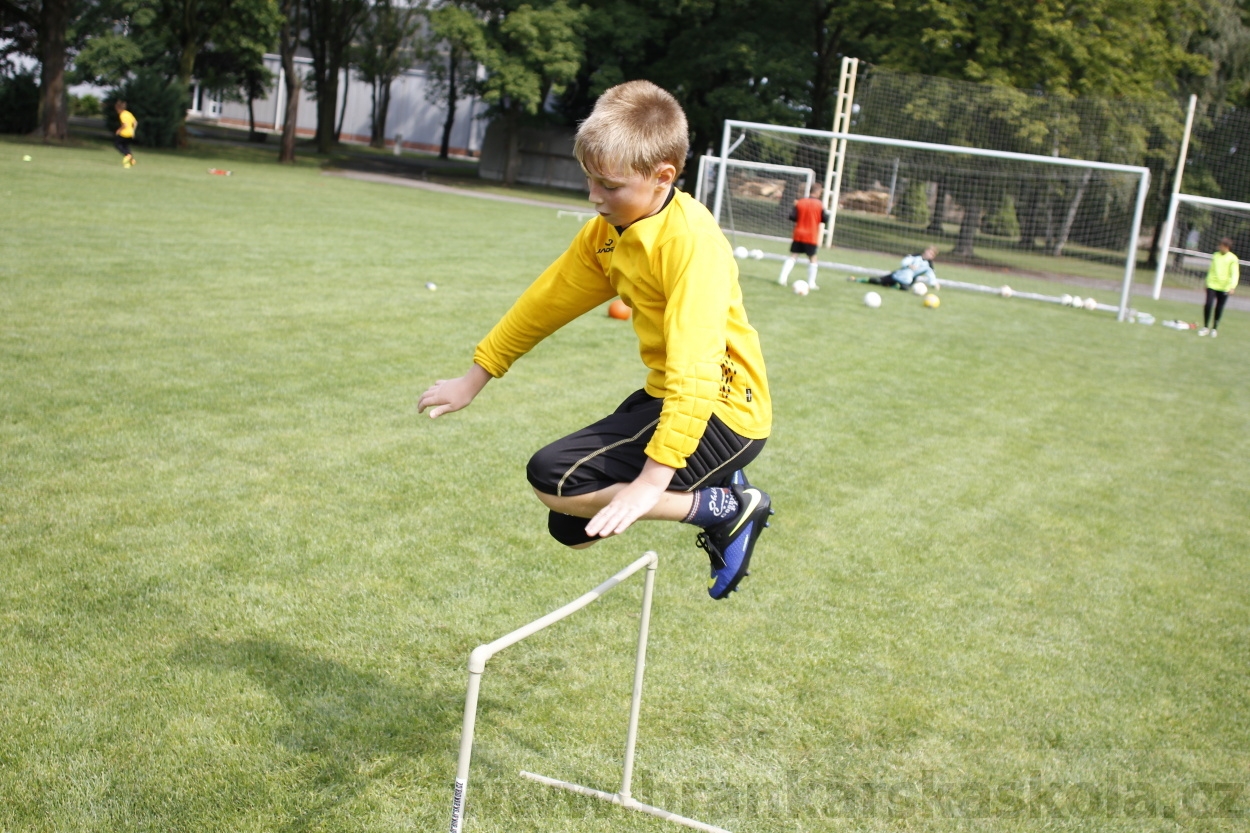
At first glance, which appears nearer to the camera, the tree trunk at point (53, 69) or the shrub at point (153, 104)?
the tree trunk at point (53, 69)

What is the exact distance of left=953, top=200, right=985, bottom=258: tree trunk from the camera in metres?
29.5

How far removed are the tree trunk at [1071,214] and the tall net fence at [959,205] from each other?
0.09 ft

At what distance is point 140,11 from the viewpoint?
36156 millimetres

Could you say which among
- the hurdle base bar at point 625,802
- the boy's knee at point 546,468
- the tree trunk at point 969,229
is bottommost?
the hurdle base bar at point 625,802

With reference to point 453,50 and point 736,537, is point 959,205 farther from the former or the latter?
point 453,50

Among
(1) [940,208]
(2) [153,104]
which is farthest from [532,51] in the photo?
(1) [940,208]

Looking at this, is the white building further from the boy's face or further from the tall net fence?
the boy's face

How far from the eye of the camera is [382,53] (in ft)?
198

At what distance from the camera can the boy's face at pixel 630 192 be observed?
295 centimetres

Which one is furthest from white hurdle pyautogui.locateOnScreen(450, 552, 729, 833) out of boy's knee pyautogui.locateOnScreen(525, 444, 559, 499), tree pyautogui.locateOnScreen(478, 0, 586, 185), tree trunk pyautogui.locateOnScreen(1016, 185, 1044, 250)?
tree pyautogui.locateOnScreen(478, 0, 586, 185)

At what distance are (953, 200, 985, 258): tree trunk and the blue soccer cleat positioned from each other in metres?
28.0

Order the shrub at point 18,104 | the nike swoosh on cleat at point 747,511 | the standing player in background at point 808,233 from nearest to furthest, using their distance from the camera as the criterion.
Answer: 1. the nike swoosh on cleat at point 747,511
2. the standing player in background at point 808,233
3. the shrub at point 18,104

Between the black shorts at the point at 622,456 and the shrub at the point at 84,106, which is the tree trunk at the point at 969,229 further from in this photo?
the shrub at the point at 84,106

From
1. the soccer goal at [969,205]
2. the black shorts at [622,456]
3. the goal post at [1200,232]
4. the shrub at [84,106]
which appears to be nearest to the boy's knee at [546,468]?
the black shorts at [622,456]
